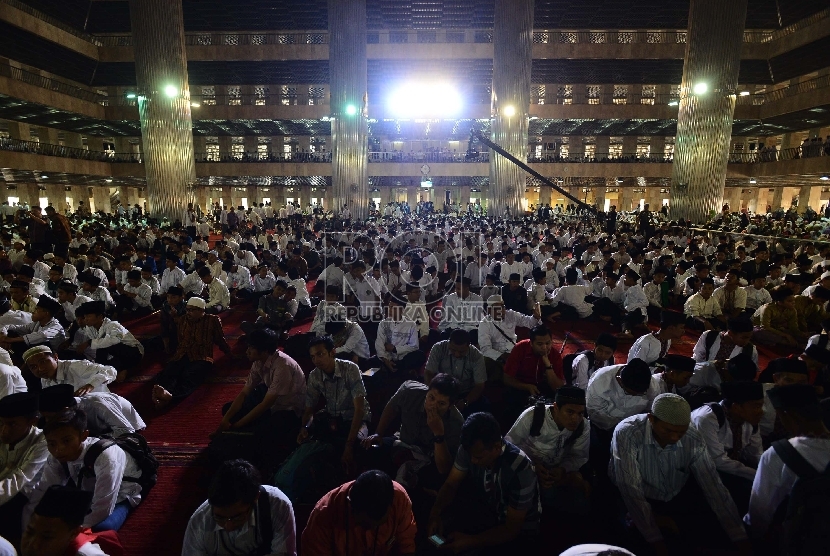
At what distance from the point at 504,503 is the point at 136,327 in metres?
6.43

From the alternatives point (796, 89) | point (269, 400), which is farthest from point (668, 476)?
point (796, 89)

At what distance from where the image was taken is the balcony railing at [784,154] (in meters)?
18.5

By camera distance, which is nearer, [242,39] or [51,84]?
[51,84]

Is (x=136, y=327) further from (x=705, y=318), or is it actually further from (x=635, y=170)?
(x=635, y=170)

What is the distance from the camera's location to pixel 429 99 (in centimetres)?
2794

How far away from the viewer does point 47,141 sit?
935 inches

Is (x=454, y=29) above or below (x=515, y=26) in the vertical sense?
above

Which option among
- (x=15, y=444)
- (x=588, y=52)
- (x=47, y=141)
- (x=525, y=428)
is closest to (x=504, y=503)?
(x=525, y=428)

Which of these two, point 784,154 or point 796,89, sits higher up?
point 796,89

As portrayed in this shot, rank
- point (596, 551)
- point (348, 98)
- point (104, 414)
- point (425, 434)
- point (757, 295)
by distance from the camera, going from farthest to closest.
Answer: point (348, 98), point (757, 295), point (425, 434), point (104, 414), point (596, 551)

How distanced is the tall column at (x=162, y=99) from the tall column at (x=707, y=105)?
15.9 meters

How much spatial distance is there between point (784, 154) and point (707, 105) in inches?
491

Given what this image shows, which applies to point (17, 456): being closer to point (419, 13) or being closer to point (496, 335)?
point (496, 335)

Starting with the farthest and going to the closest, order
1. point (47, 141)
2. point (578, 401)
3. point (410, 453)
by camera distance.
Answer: point (47, 141) → point (410, 453) → point (578, 401)
